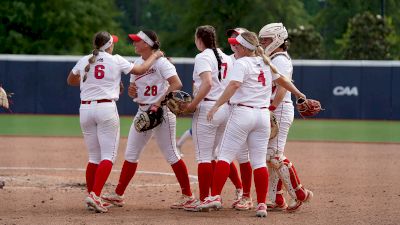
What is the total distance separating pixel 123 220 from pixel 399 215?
9.33 ft

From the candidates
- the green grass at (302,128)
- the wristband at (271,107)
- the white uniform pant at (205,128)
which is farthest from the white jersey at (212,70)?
the green grass at (302,128)

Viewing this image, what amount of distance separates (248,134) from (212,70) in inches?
34.7

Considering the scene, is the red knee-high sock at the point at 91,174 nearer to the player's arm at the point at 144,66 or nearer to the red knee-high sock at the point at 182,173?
the red knee-high sock at the point at 182,173

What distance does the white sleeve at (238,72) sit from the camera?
9.65 metres

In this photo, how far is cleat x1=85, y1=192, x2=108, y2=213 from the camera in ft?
32.9

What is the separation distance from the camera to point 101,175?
10148 mm

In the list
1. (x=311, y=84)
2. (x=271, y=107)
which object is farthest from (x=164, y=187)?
(x=311, y=84)

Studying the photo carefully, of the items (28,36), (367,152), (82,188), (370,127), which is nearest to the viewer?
(82,188)

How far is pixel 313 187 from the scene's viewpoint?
1290cm

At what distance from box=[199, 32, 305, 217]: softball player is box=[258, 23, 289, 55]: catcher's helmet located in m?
0.48

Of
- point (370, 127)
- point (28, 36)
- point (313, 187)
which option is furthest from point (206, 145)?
point (28, 36)

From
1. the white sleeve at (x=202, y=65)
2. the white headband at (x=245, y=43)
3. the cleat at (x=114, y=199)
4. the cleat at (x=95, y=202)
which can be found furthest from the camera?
the cleat at (x=114, y=199)

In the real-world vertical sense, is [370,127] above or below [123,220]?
below

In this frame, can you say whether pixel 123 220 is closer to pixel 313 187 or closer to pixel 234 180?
pixel 234 180
